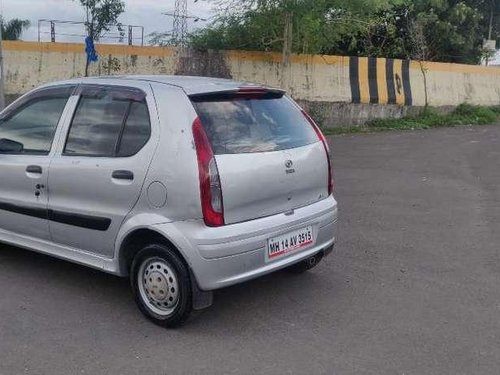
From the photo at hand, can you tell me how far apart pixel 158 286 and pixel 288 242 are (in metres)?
0.93

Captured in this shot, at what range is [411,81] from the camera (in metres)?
16.9

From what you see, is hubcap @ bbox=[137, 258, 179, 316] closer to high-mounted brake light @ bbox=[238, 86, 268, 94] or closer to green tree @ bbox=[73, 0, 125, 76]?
high-mounted brake light @ bbox=[238, 86, 268, 94]

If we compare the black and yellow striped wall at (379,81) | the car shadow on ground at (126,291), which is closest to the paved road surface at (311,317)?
the car shadow on ground at (126,291)

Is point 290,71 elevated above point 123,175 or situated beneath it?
elevated above

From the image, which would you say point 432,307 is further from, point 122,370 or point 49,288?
point 49,288

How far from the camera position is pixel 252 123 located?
4.25 m

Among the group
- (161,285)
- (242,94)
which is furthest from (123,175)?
(242,94)

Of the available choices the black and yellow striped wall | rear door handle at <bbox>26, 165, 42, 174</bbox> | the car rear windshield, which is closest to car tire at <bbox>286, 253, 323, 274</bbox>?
the car rear windshield

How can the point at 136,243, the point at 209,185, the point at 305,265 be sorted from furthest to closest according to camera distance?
1. the point at 305,265
2. the point at 136,243
3. the point at 209,185

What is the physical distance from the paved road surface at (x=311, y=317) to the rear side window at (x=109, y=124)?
1134mm

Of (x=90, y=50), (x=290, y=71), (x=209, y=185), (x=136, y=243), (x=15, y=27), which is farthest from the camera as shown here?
(x=15, y=27)

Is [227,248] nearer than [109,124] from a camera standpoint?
Yes

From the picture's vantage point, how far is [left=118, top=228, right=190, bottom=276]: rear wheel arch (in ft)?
13.1

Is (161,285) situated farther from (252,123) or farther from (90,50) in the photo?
(90,50)
